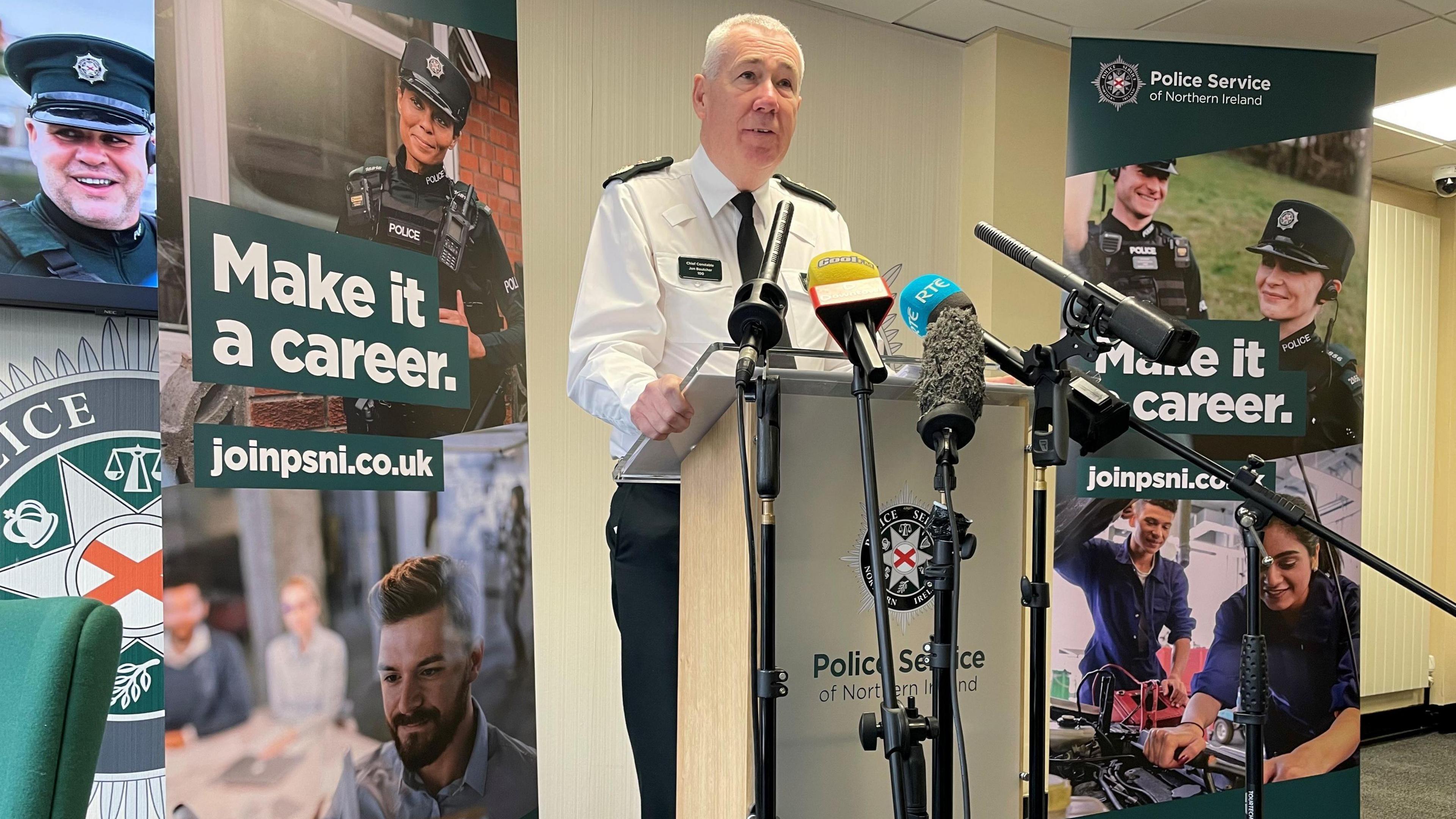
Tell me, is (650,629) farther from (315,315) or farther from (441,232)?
(441,232)

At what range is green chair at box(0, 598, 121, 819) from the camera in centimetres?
68

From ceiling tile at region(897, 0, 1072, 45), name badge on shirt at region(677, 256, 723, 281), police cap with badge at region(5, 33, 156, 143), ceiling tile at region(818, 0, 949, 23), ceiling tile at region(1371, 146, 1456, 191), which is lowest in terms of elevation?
name badge on shirt at region(677, 256, 723, 281)

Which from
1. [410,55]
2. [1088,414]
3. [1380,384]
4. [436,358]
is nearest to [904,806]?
[1088,414]

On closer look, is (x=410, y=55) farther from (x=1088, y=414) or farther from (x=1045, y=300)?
(x=1045, y=300)

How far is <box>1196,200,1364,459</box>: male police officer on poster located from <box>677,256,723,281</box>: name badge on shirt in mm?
2140

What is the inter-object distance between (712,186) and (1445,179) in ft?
17.8

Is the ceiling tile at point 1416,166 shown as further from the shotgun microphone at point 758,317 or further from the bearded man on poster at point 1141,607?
the shotgun microphone at point 758,317

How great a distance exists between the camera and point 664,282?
1716mm

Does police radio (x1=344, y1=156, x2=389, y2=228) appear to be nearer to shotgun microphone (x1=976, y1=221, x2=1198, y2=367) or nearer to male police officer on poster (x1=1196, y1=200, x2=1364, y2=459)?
shotgun microphone (x1=976, y1=221, x2=1198, y2=367)

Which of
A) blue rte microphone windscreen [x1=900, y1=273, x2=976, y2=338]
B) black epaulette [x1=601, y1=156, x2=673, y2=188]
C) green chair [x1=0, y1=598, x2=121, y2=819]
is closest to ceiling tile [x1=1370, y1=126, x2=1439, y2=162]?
black epaulette [x1=601, y1=156, x2=673, y2=188]

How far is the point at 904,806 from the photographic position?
1.02 m

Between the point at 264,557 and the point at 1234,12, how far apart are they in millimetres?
3907

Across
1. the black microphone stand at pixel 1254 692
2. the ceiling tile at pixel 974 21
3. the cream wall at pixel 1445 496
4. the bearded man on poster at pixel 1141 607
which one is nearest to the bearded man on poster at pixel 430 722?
the black microphone stand at pixel 1254 692

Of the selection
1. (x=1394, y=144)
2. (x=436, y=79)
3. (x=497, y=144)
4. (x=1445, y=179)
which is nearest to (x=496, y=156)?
(x=497, y=144)
